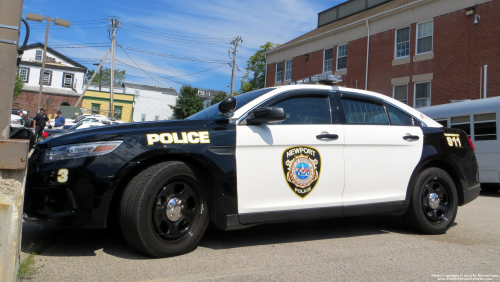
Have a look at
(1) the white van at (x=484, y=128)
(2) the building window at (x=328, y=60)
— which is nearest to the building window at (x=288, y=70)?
(2) the building window at (x=328, y=60)

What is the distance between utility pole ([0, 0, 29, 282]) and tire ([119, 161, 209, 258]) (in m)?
0.88

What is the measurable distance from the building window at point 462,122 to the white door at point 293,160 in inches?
296

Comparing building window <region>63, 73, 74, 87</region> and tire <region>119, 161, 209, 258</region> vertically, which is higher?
building window <region>63, 73, 74, 87</region>

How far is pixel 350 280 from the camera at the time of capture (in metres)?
3.25

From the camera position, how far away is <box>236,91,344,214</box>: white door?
3939 millimetres

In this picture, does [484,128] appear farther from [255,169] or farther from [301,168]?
[255,169]

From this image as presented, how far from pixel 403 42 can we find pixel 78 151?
19.8 meters

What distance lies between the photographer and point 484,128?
33.4 feet

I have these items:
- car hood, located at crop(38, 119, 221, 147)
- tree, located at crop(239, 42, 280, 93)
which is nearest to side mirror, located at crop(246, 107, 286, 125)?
car hood, located at crop(38, 119, 221, 147)

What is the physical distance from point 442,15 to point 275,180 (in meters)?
17.9

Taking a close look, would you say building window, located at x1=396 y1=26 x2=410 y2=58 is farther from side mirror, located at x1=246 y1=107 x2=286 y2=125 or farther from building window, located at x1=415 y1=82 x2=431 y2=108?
side mirror, located at x1=246 y1=107 x2=286 y2=125

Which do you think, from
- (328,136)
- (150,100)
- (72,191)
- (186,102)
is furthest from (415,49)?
(150,100)

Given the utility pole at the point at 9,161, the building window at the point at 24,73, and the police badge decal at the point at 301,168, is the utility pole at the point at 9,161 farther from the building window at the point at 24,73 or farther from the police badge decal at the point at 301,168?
the building window at the point at 24,73

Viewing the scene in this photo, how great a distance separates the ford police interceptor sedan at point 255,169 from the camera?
135 inches
